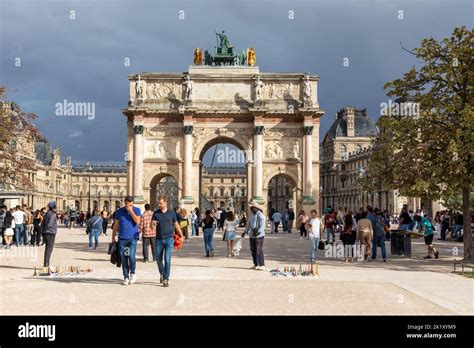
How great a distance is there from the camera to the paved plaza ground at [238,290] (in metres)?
9.20

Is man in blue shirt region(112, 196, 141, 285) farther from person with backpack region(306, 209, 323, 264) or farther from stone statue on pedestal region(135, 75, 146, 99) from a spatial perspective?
stone statue on pedestal region(135, 75, 146, 99)

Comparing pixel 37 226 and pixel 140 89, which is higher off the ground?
pixel 140 89

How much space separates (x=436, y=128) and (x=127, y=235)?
10.7m

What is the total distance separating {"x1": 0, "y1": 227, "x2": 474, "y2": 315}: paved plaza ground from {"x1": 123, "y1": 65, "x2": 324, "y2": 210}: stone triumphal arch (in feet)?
88.3

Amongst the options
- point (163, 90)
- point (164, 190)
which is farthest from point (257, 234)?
point (164, 190)

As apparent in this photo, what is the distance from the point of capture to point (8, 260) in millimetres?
17781

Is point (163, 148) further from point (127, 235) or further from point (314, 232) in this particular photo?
point (127, 235)

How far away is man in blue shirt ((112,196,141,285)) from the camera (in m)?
11.9

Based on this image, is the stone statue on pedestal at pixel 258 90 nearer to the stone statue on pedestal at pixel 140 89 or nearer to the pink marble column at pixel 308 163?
the pink marble column at pixel 308 163

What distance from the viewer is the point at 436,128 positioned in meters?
17.6

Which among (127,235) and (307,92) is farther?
(307,92)

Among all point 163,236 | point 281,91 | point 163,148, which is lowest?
A: point 163,236

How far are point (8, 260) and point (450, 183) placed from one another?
14074mm

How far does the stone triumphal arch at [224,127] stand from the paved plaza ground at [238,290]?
2690 cm
